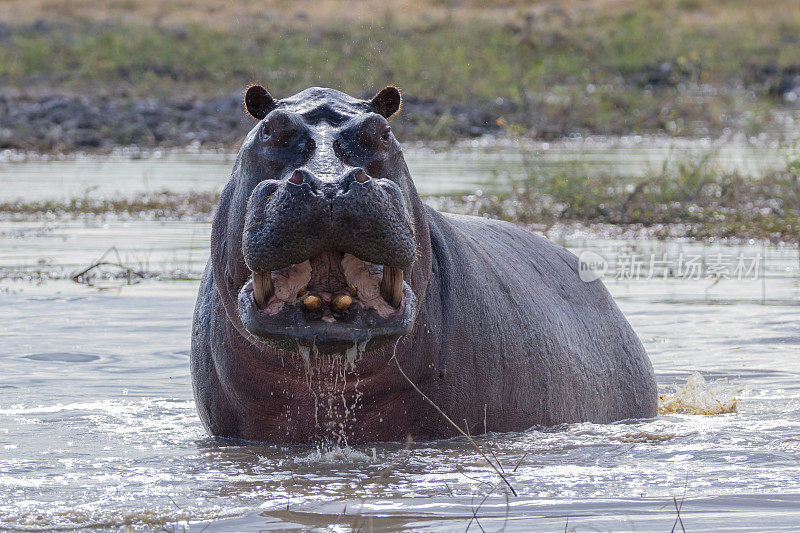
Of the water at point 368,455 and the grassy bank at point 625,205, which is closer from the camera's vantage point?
the water at point 368,455

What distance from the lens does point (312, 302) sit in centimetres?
383

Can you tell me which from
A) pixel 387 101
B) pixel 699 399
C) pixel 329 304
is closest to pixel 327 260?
pixel 329 304

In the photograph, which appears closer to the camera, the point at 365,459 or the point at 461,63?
the point at 365,459

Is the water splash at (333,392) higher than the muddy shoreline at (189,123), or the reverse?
the muddy shoreline at (189,123)

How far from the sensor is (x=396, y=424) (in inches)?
176

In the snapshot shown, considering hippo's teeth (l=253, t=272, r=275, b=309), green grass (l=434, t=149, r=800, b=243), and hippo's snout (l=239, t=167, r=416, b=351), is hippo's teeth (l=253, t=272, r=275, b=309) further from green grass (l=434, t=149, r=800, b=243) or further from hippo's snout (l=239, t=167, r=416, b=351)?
green grass (l=434, t=149, r=800, b=243)

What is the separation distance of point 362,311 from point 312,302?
0.15m

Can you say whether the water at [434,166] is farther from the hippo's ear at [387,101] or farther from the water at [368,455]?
the hippo's ear at [387,101]

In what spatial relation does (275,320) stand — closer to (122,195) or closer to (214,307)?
(214,307)

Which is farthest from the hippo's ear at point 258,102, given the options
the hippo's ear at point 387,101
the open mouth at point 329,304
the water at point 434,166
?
the water at point 434,166

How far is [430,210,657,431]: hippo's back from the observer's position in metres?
4.55

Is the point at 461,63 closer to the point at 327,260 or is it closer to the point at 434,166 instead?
the point at 434,166

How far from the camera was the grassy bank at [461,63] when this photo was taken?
72.6 feet

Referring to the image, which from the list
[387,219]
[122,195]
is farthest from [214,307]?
[122,195]
